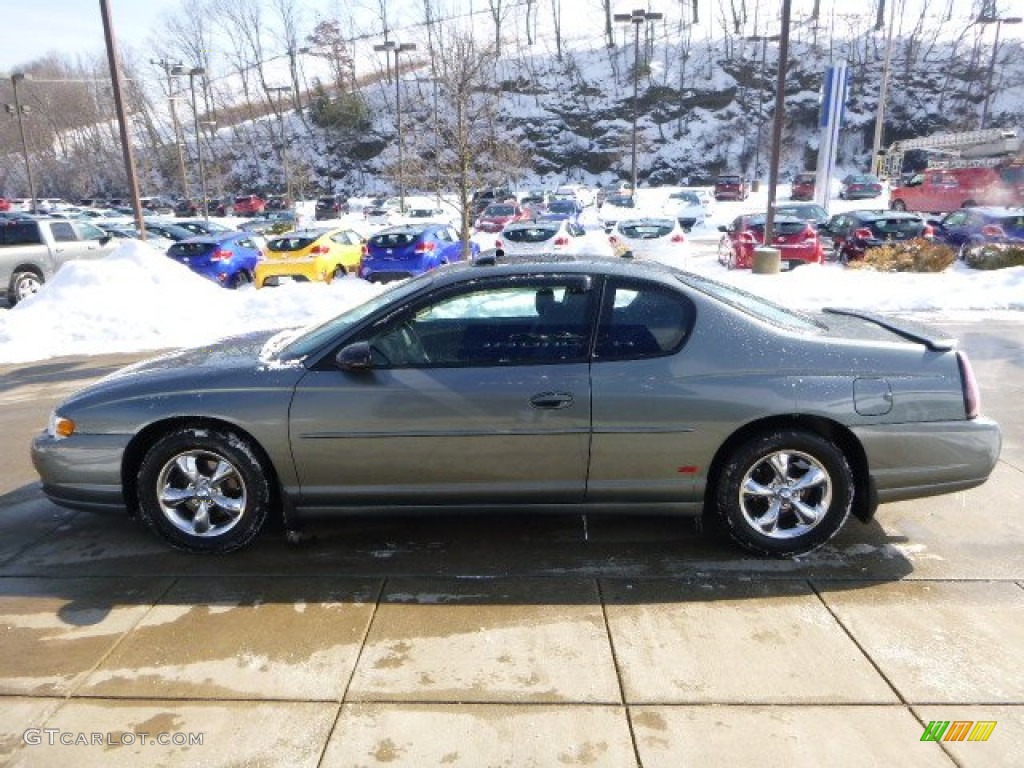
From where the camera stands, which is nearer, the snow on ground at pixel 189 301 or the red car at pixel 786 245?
the snow on ground at pixel 189 301

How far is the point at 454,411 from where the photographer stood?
11.5ft

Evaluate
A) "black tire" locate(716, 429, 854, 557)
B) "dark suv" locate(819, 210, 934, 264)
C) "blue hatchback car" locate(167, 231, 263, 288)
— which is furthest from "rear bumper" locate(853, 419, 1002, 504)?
"blue hatchback car" locate(167, 231, 263, 288)

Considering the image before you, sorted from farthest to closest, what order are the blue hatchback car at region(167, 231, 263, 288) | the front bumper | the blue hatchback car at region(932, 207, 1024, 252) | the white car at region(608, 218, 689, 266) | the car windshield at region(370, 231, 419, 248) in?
the blue hatchback car at region(932, 207, 1024, 252) < the blue hatchback car at region(167, 231, 263, 288) < the car windshield at region(370, 231, 419, 248) < the white car at region(608, 218, 689, 266) < the front bumper

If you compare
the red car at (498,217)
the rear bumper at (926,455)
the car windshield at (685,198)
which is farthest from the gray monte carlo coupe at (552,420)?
the car windshield at (685,198)

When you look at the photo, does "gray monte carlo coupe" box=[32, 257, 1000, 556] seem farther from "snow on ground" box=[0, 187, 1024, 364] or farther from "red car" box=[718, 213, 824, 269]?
"red car" box=[718, 213, 824, 269]

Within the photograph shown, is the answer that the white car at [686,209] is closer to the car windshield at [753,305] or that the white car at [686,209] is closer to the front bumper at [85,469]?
the car windshield at [753,305]

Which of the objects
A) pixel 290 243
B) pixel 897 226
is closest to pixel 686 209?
pixel 897 226

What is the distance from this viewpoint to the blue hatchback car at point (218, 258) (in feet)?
52.5

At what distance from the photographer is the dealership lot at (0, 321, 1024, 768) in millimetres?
2500

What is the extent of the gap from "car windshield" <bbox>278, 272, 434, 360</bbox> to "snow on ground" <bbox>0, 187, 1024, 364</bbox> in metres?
5.22

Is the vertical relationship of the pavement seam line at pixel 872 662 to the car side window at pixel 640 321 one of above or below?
below

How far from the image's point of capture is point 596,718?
2592 mm

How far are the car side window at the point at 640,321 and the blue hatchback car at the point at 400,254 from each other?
37.9 feet

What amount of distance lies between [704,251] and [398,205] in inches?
1031
